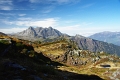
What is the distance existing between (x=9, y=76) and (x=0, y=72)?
138 centimetres

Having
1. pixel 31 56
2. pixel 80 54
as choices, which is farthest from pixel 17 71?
pixel 80 54

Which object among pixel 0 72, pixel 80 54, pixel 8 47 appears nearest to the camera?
pixel 0 72

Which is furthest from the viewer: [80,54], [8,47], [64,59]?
[80,54]

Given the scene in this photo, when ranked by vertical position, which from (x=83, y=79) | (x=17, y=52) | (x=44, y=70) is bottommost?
(x=83, y=79)

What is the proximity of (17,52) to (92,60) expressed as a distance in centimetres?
11420

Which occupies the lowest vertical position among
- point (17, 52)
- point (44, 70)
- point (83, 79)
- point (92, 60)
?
point (92, 60)

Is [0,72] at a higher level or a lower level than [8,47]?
lower

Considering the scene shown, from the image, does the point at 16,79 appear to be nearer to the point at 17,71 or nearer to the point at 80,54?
the point at 17,71

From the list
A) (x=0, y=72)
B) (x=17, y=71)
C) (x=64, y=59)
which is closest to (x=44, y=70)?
(x=17, y=71)

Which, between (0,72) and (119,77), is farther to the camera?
(119,77)

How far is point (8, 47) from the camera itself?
2634 centimetres

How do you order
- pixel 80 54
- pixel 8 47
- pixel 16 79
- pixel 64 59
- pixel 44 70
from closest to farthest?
pixel 16 79 → pixel 44 70 → pixel 8 47 → pixel 64 59 → pixel 80 54

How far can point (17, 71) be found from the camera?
52.5 ft

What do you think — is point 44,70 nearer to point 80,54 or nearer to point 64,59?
point 64,59
